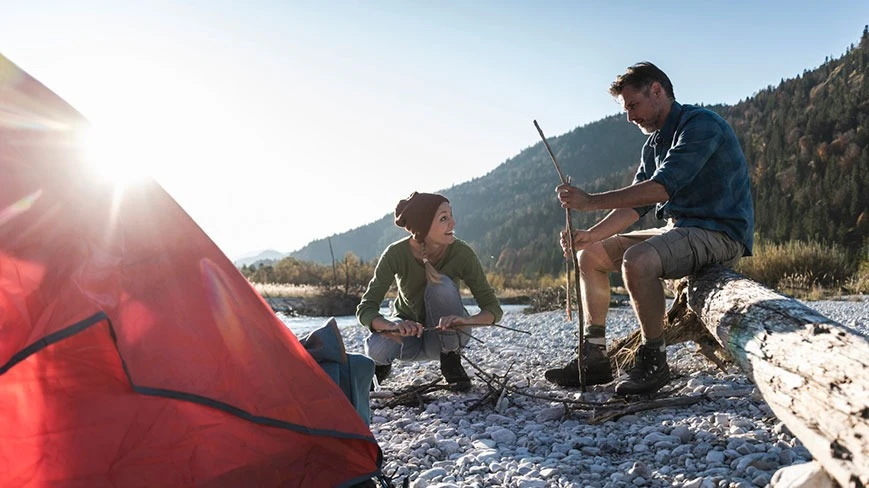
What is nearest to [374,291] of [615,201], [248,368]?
[615,201]

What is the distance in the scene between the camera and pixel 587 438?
2.99m

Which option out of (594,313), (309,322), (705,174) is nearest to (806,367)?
(705,174)

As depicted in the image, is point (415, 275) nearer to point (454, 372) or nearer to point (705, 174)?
point (454, 372)

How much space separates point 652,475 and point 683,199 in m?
1.82

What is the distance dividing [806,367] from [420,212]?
2.34 m

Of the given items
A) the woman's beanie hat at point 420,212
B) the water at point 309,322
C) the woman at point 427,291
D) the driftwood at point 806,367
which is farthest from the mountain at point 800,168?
the driftwood at point 806,367

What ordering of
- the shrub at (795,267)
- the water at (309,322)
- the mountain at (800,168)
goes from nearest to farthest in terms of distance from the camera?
the water at (309,322) → the shrub at (795,267) → the mountain at (800,168)

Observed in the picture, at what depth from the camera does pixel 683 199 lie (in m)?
3.70

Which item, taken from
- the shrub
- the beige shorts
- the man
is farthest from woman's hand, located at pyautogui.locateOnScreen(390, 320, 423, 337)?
the shrub

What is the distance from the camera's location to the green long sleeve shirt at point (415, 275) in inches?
154

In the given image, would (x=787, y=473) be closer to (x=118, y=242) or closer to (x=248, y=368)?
(x=248, y=368)

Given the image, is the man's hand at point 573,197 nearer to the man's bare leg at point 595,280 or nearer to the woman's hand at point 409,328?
the man's bare leg at point 595,280

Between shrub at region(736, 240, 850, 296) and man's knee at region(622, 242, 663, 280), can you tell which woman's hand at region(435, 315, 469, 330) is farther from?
shrub at region(736, 240, 850, 296)

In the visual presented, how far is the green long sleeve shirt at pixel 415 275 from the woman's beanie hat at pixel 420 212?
0.13 m
